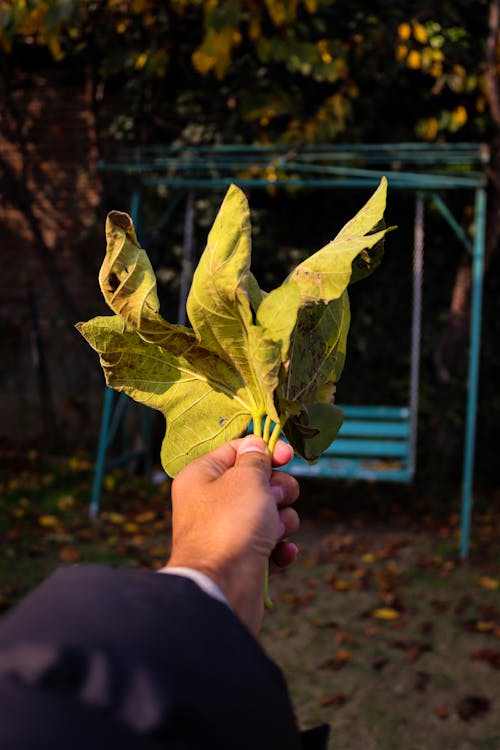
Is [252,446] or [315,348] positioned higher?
[315,348]

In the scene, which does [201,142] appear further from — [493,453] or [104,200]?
[493,453]

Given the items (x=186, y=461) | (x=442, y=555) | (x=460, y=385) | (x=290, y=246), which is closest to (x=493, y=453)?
(x=460, y=385)

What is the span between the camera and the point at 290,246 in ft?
21.0

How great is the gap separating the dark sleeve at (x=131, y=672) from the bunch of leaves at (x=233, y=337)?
1.33 feet

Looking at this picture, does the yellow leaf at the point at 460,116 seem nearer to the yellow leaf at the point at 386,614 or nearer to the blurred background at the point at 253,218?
the blurred background at the point at 253,218

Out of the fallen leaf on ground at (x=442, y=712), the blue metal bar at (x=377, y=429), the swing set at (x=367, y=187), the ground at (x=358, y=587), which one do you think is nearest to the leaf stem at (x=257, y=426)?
the ground at (x=358, y=587)

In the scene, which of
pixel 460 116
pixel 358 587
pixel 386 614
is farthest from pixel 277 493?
pixel 460 116

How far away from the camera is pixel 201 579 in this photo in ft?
2.05

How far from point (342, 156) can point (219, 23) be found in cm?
101

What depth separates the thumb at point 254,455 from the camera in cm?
90

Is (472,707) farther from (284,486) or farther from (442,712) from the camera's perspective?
(284,486)

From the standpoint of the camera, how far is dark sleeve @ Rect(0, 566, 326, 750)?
0.44m

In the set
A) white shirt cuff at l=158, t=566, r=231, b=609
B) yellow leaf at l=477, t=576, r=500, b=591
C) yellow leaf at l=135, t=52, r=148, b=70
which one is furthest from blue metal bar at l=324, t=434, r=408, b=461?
white shirt cuff at l=158, t=566, r=231, b=609

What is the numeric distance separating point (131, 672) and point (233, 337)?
0.55 metres
